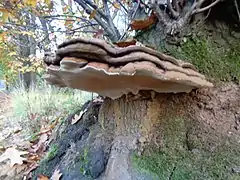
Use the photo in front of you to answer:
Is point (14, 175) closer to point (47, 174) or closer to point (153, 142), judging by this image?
point (47, 174)

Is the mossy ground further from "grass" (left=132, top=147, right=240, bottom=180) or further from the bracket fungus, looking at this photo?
the bracket fungus

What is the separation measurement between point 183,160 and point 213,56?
348 millimetres

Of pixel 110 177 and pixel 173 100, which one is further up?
pixel 173 100

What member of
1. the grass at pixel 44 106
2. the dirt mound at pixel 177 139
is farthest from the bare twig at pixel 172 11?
the grass at pixel 44 106

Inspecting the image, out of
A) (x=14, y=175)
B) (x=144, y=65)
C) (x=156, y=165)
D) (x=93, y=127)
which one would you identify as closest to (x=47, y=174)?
(x=93, y=127)

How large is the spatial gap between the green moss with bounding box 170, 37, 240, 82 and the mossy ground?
0.19 m

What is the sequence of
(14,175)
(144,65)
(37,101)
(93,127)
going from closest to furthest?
1. (144,65)
2. (93,127)
3. (14,175)
4. (37,101)

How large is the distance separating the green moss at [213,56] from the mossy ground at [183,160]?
0.19 m

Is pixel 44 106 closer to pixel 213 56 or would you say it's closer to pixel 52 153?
pixel 52 153

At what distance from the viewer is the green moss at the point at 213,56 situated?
0.91 metres

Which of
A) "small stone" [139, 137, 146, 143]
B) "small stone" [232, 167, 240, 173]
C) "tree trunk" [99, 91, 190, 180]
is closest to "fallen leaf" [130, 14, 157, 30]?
"tree trunk" [99, 91, 190, 180]

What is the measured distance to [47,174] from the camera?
113 cm

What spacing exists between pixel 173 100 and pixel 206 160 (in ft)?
0.68

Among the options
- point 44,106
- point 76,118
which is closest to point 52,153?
point 76,118
